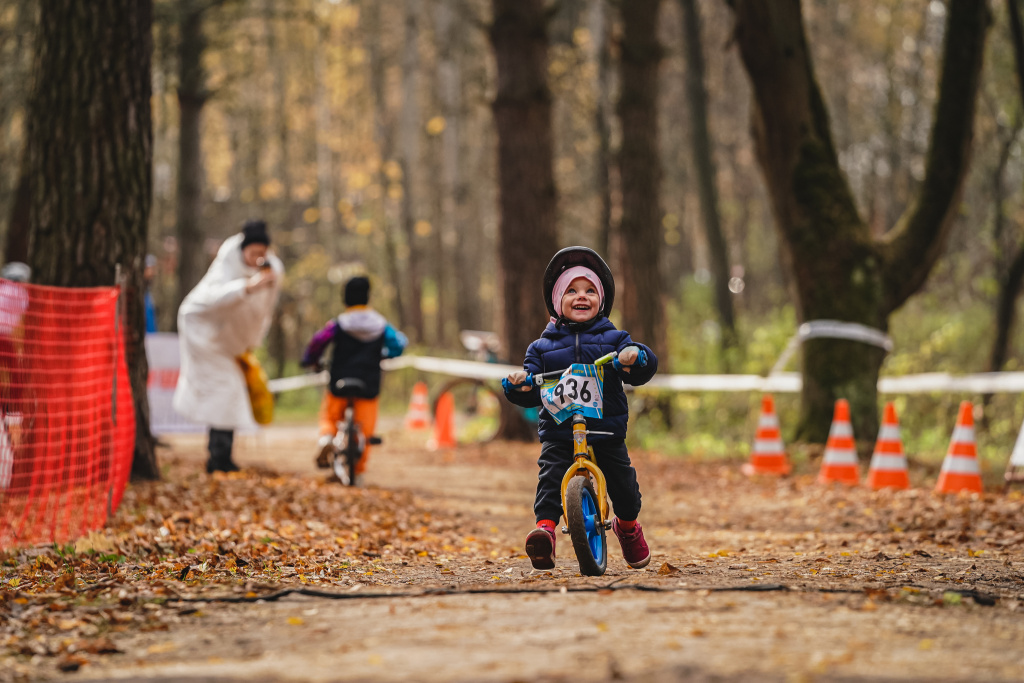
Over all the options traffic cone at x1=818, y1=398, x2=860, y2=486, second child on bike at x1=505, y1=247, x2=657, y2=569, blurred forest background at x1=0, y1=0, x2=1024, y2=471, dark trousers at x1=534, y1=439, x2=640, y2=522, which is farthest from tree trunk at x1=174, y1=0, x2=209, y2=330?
dark trousers at x1=534, y1=439, x2=640, y2=522

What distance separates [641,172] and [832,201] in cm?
452

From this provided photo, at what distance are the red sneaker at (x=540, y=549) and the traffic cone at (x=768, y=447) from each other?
6.56 metres

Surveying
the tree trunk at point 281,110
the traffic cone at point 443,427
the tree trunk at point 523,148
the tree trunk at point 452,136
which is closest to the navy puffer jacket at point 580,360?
the tree trunk at point 523,148

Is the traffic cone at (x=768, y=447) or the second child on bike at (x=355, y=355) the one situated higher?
the second child on bike at (x=355, y=355)

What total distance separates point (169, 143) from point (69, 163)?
3651cm

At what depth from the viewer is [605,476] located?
5645 millimetres

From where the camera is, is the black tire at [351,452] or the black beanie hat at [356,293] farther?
the black beanie hat at [356,293]

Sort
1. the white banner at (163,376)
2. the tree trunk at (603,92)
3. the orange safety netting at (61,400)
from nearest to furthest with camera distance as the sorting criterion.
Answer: the orange safety netting at (61,400), the white banner at (163,376), the tree trunk at (603,92)

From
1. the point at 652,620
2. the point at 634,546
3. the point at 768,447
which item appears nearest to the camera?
the point at 652,620

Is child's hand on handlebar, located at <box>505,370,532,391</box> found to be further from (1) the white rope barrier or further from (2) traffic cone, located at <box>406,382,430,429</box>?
(2) traffic cone, located at <box>406,382,430,429</box>

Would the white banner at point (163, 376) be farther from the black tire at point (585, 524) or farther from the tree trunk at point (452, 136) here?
the tree trunk at point (452, 136)

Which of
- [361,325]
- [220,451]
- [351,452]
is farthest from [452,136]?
[351,452]

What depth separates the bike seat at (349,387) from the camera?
10203 mm

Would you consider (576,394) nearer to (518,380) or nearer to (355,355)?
(518,380)
